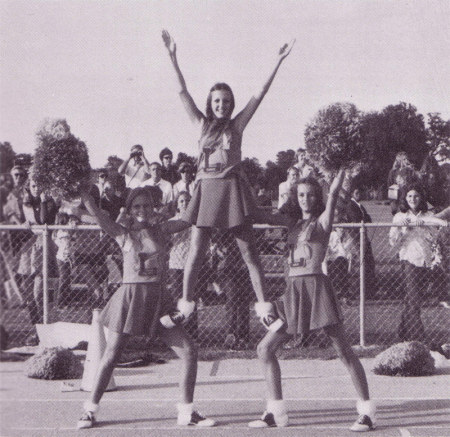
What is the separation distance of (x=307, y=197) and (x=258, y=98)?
80 centimetres

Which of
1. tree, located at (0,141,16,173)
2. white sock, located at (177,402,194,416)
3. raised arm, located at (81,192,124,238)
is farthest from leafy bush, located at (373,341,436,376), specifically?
tree, located at (0,141,16,173)

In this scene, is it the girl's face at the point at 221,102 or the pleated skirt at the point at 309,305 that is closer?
the pleated skirt at the point at 309,305

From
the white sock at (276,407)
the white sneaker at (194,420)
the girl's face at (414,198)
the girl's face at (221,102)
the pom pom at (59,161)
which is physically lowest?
the white sneaker at (194,420)

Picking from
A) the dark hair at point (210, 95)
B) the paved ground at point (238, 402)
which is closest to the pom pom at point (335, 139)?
the dark hair at point (210, 95)

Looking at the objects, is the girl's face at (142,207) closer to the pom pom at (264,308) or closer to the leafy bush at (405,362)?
the pom pom at (264,308)

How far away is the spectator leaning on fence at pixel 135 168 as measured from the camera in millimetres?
10109

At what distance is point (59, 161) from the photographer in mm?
5398

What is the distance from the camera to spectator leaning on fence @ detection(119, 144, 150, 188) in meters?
10.1

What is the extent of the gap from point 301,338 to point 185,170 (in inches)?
96.9

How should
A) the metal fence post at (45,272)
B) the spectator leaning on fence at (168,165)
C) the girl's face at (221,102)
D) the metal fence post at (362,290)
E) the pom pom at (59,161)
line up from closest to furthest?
the pom pom at (59,161) → the girl's face at (221,102) → the metal fence post at (45,272) → the metal fence post at (362,290) → the spectator leaning on fence at (168,165)

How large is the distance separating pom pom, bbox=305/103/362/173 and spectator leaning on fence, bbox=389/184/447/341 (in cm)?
260

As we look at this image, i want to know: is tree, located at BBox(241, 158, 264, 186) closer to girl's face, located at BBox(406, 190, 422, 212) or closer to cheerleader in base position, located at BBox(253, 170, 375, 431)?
girl's face, located at BBox(406, 190, 422, 212)

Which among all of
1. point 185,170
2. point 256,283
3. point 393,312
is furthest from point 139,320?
point 393,312

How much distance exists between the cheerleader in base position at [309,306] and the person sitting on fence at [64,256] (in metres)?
3.75
